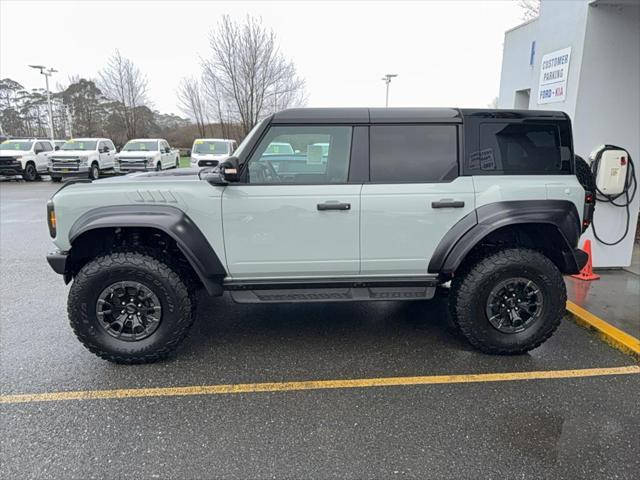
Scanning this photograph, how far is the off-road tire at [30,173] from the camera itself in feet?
58.2

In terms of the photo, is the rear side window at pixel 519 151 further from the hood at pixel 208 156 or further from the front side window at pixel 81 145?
the front side window at pixel 81 145

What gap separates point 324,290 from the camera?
132 inches

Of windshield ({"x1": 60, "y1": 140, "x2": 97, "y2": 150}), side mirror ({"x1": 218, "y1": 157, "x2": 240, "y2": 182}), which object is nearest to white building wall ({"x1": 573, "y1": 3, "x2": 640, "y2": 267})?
side mirror ({"x1": 218, "y1": 157, "x2": 240, "y2": 182})

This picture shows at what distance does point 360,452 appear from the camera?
7.64 feet

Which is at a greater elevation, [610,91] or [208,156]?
[610,91]

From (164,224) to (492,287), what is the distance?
2.56 meters

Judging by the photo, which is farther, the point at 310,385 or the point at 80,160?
the point at 80,160

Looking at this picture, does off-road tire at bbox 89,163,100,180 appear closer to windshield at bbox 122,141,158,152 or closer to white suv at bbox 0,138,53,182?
windshield at bbox 122,141,158,152

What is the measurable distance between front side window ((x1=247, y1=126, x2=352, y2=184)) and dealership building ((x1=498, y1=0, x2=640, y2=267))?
3.36 metres

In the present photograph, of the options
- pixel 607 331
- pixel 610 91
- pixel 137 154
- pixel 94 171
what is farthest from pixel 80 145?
pixel 607 331

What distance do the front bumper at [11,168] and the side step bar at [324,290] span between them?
1868 cm

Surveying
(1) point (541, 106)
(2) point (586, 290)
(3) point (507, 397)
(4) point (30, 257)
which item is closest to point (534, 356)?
(3) point (507, 397)

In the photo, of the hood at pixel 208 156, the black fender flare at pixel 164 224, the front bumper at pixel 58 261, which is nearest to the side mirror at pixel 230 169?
the black fender flare at pixel 164 224

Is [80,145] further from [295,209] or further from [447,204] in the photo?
[447,204]
